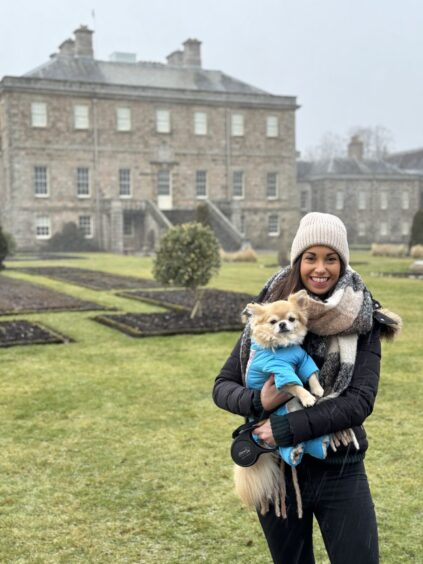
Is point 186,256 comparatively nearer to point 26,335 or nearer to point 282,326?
point 26,335

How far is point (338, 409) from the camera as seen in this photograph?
2727mm

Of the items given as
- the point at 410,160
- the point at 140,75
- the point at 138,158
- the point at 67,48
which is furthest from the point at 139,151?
the point at 410,160

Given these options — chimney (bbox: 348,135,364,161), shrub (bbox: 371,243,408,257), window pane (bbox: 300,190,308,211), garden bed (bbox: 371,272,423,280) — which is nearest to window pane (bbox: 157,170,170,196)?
window pane (bbox: 300,190,308,211)

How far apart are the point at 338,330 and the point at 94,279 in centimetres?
1908

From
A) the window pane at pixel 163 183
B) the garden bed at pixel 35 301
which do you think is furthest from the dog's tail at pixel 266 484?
the window pane at pixel 163 183

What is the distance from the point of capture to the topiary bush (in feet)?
41.3

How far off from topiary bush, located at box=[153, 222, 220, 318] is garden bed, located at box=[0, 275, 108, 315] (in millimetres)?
2340

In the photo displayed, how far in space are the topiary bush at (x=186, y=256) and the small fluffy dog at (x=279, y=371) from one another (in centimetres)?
970

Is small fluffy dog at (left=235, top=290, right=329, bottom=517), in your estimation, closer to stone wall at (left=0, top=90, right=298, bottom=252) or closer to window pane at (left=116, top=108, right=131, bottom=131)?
stone wall at (left=0, top=90, right=298, bottom=252)

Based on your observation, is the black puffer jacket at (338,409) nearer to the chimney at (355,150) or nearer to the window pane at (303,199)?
the window pane at (303,199)

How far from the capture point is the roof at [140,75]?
4722 centimetres

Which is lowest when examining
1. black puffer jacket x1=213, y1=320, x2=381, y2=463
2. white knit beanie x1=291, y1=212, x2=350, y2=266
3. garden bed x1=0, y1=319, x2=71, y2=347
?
garden bed x1=0, y1=319, x2=71, y2=347

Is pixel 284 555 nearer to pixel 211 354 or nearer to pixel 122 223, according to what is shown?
pixel 211 354

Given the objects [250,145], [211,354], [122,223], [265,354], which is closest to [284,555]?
[265,354]
